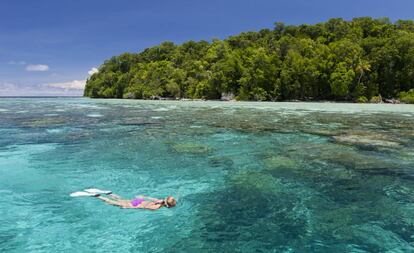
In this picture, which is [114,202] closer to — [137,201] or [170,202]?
[137,201]

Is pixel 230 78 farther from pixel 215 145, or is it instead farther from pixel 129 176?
pixel 129 176

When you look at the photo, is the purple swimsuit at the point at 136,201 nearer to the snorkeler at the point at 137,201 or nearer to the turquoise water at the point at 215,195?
the snorkeler at the point at 137,201

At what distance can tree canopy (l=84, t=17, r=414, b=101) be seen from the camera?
2982 inches

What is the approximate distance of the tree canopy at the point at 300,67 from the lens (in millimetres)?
75750

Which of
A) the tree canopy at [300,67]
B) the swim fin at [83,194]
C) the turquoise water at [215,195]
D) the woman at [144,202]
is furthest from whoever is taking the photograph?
the tree canopy at [300,67]

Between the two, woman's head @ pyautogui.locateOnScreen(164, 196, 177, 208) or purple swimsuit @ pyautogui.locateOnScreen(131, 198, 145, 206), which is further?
purple swimsuit @ pyautogui.locateOnScreen(131, 198, 145, 206)

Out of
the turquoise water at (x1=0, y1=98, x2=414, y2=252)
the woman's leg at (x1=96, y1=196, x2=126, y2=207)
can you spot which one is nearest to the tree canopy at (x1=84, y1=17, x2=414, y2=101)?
the turquoise water at (x1=0, y1=98, x2=414, y2=252)

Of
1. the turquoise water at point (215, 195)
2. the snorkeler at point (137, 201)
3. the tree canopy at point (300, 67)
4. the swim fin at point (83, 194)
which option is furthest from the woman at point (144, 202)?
the tree canopy at point (300, 67)

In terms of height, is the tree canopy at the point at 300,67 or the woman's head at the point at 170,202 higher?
the tree canopy at the point at 300,67

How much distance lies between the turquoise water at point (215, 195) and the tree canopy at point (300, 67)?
65908mm

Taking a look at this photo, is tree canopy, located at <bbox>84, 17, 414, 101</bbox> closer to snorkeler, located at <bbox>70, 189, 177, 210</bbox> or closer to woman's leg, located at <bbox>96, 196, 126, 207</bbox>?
snorkeler, located at <bbox>70, 189, 177, 210</bbox>

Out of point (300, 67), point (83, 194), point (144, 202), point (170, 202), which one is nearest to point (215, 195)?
point (170, 202)

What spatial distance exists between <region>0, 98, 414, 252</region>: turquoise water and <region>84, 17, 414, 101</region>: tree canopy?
65908 millimetres

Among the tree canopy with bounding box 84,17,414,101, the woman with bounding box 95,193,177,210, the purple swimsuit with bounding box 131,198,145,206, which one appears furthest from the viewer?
the tree canopy with bounding box 84,17,414,101
